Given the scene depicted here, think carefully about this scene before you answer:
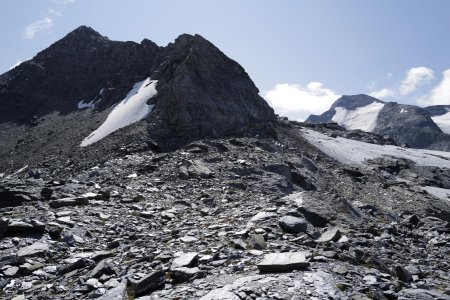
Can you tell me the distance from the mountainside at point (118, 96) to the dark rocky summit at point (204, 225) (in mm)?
551

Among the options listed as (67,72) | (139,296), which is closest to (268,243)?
(139,296)

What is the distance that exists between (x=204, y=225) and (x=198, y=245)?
10.1 feet

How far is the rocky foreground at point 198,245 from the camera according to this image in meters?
9.59

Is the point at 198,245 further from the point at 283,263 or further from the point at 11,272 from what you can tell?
the point at 11,272

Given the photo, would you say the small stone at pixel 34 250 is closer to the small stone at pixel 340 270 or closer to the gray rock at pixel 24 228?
the gray rock at pixel 24 228

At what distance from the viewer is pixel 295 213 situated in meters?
16.1

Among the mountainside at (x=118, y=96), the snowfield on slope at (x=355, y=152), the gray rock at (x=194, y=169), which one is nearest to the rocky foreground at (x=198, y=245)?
the gray rock at (x=194, y=169)

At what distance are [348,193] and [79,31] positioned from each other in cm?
10595

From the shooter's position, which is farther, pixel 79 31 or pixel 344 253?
pixel 79 31

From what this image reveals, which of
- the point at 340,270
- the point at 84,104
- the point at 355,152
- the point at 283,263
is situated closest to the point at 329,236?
the point at 340,270

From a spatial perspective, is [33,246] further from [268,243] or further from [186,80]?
[186,80]

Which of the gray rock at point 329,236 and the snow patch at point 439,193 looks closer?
the gray rock at point 329,236

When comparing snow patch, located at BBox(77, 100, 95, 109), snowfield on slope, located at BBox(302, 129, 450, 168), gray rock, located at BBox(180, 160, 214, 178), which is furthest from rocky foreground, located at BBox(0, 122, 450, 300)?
snow patch, located at BBox(77, 100, 95, 109)

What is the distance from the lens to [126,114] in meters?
56.0
